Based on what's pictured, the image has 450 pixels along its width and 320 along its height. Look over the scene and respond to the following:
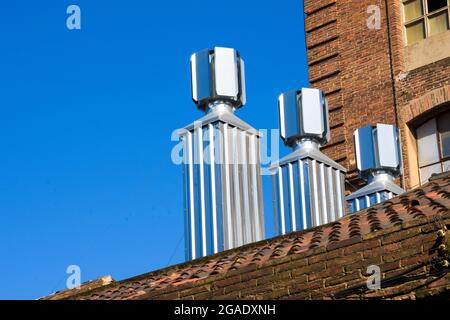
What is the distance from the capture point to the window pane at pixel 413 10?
982 inches

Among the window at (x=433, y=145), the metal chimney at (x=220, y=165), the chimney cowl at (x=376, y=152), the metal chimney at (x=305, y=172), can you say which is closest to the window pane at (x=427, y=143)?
the window at (x=433, y=145)

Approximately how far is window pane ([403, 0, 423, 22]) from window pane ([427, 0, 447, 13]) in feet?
0.94

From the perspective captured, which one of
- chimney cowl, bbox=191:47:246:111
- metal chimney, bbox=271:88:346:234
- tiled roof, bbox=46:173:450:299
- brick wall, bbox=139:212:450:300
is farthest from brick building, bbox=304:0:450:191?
brick wall, bbox=139:212:450:300

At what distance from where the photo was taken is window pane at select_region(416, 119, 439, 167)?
24.2 metres

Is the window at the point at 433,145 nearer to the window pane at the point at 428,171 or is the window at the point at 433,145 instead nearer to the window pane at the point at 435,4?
the window pane at the point at 428,171

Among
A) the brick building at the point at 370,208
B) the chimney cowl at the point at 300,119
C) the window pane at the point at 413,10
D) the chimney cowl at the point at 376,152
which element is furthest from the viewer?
the window pane at the point at 413,10

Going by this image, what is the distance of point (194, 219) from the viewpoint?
17.1m

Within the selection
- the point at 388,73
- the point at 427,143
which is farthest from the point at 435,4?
the point at 427,143

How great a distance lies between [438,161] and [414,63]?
198 centimetres

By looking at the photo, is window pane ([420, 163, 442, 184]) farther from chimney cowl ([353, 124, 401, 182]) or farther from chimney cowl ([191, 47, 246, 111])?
chimney cowl ([191, 47, 246, 111])

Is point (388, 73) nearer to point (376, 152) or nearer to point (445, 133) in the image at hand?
point (445, 133)

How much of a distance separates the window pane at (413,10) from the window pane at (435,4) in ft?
0.94

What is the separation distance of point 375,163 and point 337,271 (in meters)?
9.84
